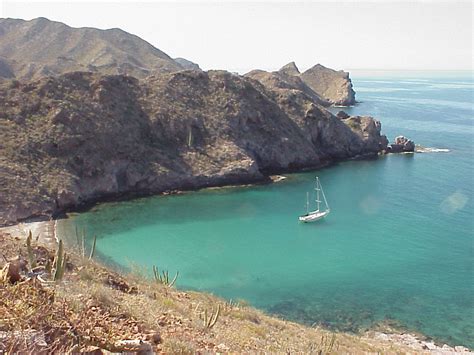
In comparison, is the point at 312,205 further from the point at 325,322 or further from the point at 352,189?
the point at 325,322

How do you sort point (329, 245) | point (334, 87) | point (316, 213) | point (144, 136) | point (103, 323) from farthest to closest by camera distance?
point (334, 87), point (144, 136), point (316, 213), point (329, 245), point (103, 323)

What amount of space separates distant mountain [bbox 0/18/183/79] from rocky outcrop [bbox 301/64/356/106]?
61118 millimetres

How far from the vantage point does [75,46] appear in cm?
16925

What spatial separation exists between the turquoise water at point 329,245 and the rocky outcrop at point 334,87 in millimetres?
107861

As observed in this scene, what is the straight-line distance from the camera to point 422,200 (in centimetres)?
5372

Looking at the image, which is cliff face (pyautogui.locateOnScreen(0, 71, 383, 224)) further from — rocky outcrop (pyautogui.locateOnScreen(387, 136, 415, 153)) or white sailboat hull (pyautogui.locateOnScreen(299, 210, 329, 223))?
white sailboat hull (pyautogui.locateOnScreen(299, 210, 329, 223))

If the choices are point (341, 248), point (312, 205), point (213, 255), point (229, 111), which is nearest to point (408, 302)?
point (341, 248)

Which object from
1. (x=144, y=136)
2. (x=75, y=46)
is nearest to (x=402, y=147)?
(x=144, y=136)

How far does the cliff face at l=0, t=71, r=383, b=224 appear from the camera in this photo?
47.4 m

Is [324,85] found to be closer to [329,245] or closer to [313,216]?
[313,216]

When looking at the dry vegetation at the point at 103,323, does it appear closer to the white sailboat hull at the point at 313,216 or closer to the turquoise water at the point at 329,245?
the turquoise water at the point at 329,245

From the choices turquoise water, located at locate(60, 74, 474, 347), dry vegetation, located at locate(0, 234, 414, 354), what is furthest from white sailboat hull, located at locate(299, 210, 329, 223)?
dry vegetation, located at locate(0, 234, 414, 354)

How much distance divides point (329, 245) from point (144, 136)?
2967cm

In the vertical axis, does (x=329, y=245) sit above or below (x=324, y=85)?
below
